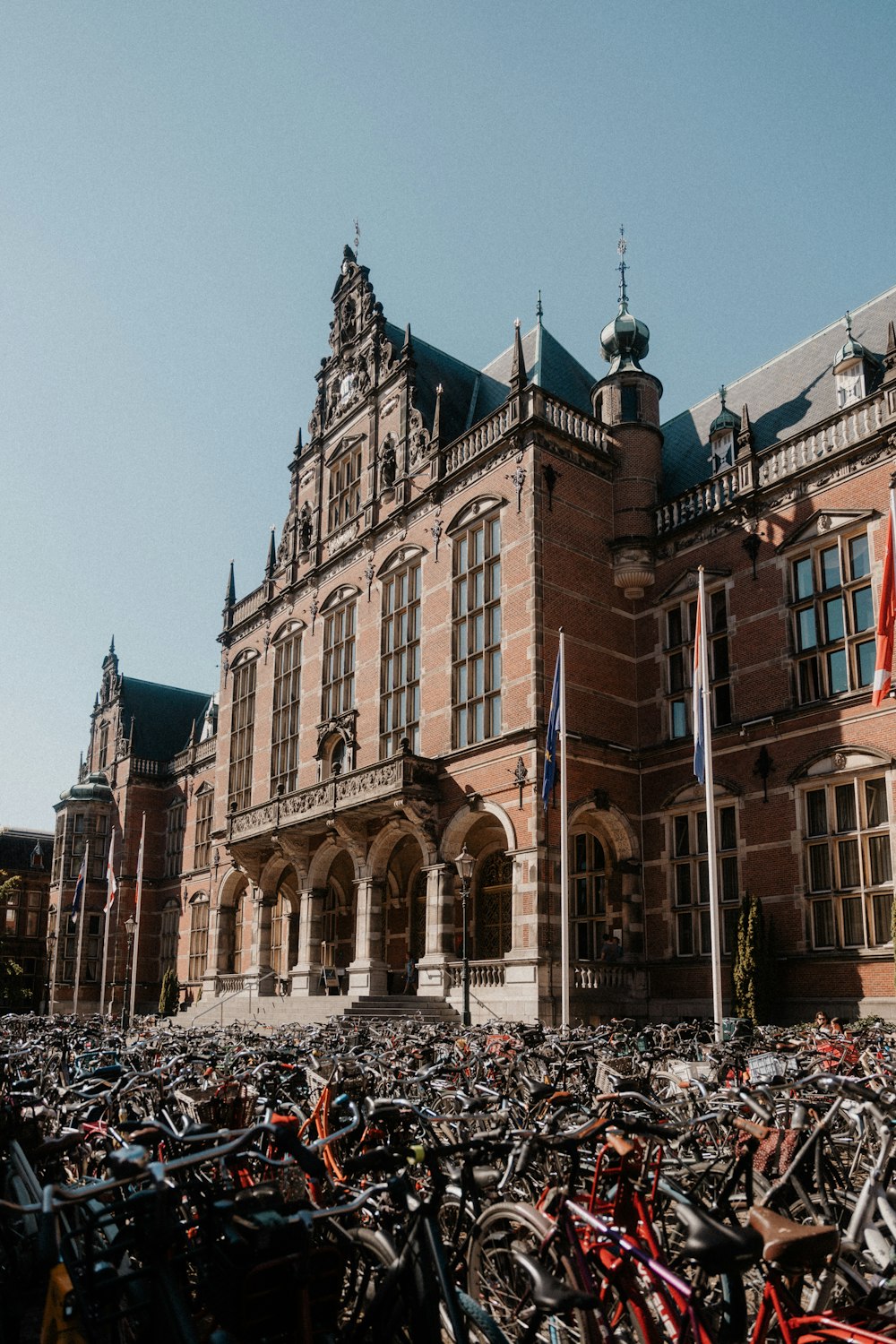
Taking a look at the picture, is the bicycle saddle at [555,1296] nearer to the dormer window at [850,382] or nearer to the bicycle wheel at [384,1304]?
the bicycle wheel at [384,1304]

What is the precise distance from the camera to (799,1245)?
3309 mm

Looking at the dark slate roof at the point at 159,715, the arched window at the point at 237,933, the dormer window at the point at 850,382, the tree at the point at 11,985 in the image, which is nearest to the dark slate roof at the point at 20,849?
the tree at the point at 11,985

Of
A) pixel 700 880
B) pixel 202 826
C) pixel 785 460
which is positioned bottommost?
pixel 700 880

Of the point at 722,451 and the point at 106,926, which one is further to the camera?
the point at 106,926

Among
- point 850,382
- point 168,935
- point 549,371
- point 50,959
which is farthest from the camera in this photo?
point 50,959

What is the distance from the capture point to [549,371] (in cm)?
2736

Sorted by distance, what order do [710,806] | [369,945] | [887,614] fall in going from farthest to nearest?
[369,945] → [710,806] → [887,614]

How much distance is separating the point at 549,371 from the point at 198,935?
2342cm

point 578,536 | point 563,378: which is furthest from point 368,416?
point 578,536

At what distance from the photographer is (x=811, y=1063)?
9.34 m

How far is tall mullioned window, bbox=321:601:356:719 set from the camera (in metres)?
27.6

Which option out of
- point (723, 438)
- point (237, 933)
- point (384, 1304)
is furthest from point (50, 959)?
point (384, 1304)

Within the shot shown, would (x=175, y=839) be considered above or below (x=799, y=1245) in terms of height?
above

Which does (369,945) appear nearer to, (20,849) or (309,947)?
(309,947)
